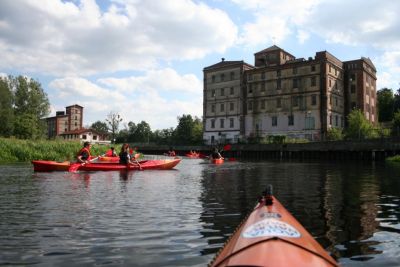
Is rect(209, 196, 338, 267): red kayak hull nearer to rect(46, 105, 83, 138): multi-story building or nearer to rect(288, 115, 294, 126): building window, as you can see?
rect(288, 115, 294, 126): building window

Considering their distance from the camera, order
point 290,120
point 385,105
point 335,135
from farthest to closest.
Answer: point 385,105
point 290,120
point 335,135

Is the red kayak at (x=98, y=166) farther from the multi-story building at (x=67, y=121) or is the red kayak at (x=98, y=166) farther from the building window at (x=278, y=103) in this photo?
the multi-story building at (x=67, y=121)

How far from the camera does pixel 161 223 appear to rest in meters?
9.05

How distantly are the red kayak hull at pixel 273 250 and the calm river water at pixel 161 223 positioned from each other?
74.9 inches

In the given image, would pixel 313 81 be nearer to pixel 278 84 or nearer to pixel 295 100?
pixel 295 100

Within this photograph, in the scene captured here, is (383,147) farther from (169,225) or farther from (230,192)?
(169,225)

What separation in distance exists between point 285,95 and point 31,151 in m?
48.9

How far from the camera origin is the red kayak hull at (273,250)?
3695 mm

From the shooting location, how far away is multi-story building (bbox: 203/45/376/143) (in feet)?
224

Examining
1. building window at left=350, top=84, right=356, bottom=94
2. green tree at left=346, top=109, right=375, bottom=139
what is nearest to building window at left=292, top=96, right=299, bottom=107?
building window at left=350, top=84, right=356, bottom=94

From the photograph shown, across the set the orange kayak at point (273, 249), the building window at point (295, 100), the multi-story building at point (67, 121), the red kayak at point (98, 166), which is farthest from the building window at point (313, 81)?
the multi-story building at point (67, 121)

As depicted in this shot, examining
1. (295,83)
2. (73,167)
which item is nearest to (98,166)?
(73,167)

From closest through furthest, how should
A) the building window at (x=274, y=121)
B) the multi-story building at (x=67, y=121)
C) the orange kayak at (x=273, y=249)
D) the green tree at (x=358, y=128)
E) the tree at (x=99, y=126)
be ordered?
1. the orange kayak at (x=273, y=249)
2. the green tree at (x=358, y=128)
3. the building window at (x=274, y=121)
4. the multi-story building at (x=67, y=121)
5. the tree at (x=99, y=126)

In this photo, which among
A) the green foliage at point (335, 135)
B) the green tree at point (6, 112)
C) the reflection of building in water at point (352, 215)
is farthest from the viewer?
the green tree at point (6, 112)
